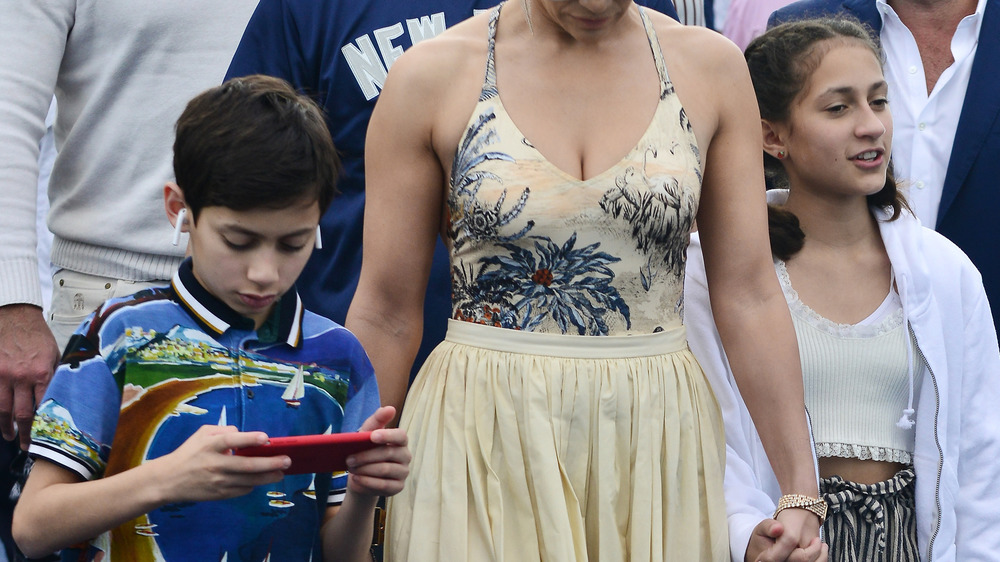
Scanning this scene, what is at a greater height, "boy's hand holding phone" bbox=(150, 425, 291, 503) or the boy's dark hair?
the boy's dark hair

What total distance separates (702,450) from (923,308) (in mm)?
766

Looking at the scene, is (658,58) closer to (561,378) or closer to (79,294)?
(561,378)

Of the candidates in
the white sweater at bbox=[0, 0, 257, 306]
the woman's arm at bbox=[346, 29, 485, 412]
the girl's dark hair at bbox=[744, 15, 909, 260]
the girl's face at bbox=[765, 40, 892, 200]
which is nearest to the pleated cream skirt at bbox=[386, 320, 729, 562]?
the woman's arm at bbox=[346, 29, 485, 412]

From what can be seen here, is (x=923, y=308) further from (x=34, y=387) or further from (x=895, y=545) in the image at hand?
(x=34, y=387)

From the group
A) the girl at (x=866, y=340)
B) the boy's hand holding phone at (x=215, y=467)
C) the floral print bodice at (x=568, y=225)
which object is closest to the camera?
the boy's hand holding phone at (x=215, y=467)

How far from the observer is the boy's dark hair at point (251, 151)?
1949 millimetres

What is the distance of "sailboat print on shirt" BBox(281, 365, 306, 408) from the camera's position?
6.63 feet

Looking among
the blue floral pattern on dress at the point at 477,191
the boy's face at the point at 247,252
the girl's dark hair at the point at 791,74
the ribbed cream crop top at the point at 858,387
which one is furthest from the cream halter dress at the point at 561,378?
the girl's dark hair at the point at 791,74

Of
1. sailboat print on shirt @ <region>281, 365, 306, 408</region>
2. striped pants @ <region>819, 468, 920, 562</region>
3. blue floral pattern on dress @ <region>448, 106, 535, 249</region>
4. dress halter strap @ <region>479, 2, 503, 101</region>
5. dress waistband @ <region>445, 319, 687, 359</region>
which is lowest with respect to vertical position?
striped pants @ <region>819, 468, 920, 562</region>

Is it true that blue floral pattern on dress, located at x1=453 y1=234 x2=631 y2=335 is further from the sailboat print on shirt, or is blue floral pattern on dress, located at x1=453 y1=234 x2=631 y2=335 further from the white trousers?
the white trousers

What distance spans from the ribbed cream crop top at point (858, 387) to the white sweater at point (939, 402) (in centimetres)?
5

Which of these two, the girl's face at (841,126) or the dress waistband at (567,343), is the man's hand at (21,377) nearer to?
the dress waistband at (567,343)

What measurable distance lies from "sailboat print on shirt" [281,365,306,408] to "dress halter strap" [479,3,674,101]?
2.17ft

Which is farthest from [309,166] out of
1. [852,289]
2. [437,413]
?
[852,289]
